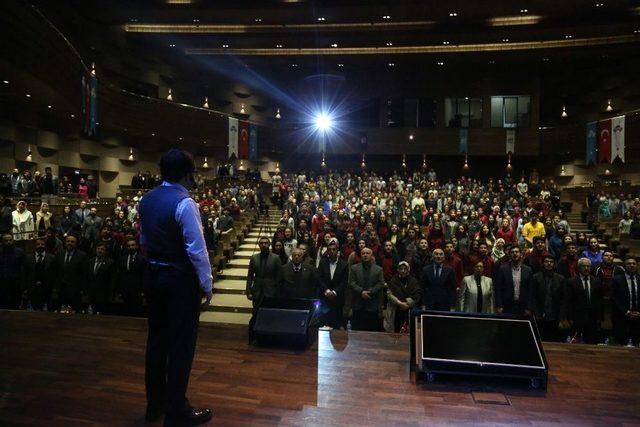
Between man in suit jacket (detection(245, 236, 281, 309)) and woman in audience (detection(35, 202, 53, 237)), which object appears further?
woman in audience (detection(35, 202, 53, 237))

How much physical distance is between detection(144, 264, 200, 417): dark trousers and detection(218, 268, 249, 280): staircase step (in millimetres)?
6423

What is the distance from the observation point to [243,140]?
2053 centimetres

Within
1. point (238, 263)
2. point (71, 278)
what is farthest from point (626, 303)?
point (238, 263)

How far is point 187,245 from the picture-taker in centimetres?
224

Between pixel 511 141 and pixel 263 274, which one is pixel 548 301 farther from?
pixel 511 141

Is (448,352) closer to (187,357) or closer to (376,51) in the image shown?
(187,357)

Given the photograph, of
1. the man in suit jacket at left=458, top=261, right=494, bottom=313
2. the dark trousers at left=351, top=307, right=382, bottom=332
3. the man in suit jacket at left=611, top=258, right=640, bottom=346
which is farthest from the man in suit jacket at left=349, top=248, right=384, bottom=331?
the man in suit jacket at left=611, top=258, right=640, bottom=346

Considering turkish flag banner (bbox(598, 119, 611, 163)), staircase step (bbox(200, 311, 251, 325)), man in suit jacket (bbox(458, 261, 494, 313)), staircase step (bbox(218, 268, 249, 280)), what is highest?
turkish flag banner (bbox(598, 119, 611, 163))

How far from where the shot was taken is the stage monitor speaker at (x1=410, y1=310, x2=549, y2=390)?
2.96 meters

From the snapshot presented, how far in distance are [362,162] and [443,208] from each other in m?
11.4

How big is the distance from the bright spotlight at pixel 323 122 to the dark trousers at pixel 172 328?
2145cm

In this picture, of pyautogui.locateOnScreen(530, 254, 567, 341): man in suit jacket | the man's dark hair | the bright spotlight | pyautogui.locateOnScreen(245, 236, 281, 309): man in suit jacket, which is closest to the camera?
the man's dark hair

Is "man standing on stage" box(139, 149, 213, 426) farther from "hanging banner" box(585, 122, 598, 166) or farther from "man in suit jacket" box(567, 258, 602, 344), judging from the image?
"hanging banner" box(585, 122, 598, 166)

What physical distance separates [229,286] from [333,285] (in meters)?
3.26
